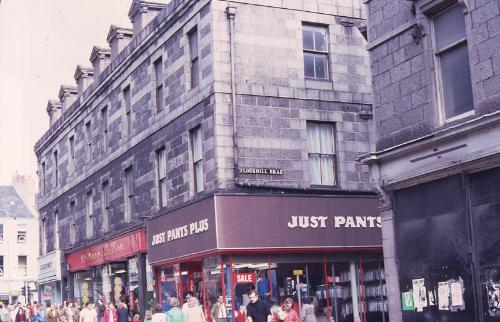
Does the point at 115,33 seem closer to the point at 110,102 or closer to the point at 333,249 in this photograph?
the point at 110,102

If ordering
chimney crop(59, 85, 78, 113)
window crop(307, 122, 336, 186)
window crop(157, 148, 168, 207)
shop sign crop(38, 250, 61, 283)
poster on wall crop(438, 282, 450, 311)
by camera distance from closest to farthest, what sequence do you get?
poster on wall crop(438, 282, 450, 311) < window crop(307, 122, 336, 186) < window crop(157, 148, 168, 207) < shop sign crop(38, 250, 61, 283) < chimney crop(59, 85, 78, 113)

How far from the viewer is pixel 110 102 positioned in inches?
1219

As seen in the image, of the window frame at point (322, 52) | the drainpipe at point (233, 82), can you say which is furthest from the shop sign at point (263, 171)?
the window frame at point (322, 52)

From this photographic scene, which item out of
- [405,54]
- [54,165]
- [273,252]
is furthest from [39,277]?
[405,54]

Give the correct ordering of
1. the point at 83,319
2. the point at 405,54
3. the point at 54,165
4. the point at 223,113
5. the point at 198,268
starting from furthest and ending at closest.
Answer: the point at 54,165 < the point at 83,319 < the point at 198,268 < the point at 223,113 < the point at 405,54

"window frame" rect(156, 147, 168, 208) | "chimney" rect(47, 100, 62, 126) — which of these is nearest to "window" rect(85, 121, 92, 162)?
"window frame" rect(156, 147, 168, 208)

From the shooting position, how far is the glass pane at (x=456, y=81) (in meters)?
14.0

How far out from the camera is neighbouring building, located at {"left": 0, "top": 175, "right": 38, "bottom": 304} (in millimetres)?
74000

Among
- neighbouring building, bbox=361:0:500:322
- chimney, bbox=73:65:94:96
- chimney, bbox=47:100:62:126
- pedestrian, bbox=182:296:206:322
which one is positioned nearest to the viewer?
neighbouring building, bbox=361:0:500:322

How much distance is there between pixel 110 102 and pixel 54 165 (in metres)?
11.1

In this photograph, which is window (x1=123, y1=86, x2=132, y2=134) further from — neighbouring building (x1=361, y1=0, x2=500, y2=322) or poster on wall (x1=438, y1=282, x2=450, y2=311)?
poster on wall (x1=438, y1=282, x2=450, y2=311)

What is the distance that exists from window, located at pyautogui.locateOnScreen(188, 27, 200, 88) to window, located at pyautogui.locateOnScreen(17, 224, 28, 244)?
2296 inches

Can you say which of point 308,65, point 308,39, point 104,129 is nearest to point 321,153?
point 308,65

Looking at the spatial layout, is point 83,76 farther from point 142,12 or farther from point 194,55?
point 194,55
